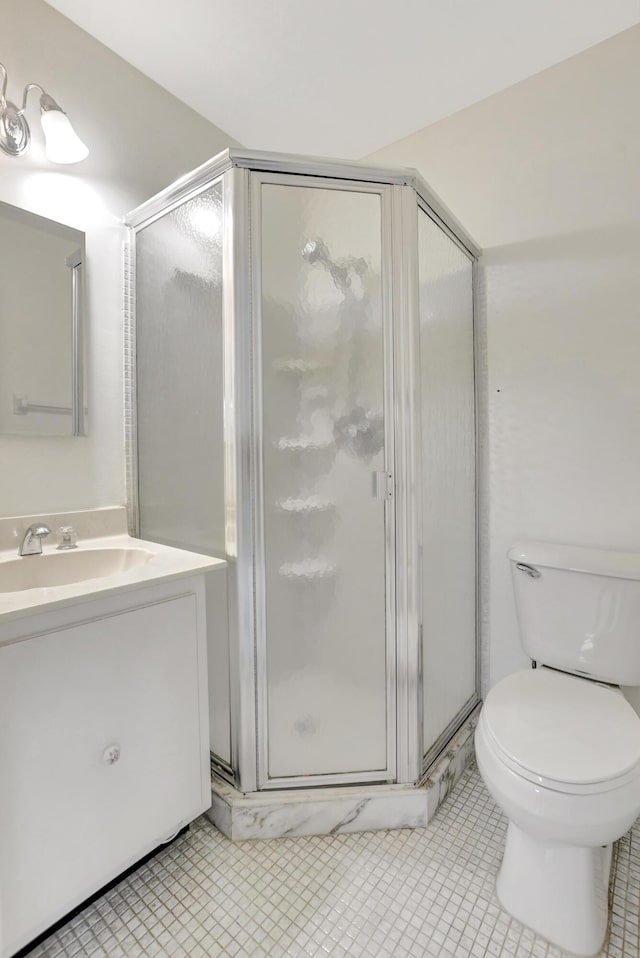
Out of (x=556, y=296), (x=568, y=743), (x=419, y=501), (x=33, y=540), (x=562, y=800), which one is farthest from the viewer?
(x=556, y=296)

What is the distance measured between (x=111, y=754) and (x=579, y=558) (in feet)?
4.59

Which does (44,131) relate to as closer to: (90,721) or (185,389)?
(185,389)

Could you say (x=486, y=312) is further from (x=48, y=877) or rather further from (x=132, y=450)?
(x=48, y=877)

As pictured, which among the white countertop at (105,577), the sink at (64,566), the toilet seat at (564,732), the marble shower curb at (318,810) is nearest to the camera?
the white countertop at (105,577)

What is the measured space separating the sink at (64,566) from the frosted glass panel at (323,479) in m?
0.43

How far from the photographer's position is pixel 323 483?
4.61ft

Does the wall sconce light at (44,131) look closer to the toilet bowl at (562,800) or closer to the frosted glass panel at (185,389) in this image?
the frosted glass panel at (185,389)

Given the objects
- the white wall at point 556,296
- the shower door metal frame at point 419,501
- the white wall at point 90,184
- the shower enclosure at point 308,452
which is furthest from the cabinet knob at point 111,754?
the white wall at point 556,296

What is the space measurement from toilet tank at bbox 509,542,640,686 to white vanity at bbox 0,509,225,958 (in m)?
1.03

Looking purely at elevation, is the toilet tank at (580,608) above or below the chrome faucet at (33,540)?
below

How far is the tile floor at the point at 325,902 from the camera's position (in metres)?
1.08

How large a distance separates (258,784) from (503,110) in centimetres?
244

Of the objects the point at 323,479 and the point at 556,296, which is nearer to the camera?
the point at 323,479


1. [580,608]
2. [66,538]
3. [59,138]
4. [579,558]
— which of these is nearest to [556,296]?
[579,558]
